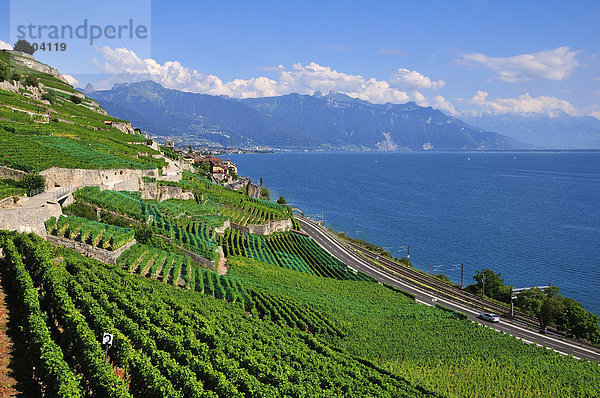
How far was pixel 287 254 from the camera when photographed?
6944cm

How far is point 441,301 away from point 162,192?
45.7 m

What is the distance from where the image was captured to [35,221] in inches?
1225

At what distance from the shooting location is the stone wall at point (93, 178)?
1780 inches

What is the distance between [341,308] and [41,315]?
102ft

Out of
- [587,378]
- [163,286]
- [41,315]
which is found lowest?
[587,378]

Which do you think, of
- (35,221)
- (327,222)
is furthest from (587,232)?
(35,221)

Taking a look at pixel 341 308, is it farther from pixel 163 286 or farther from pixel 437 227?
pixel 437 227

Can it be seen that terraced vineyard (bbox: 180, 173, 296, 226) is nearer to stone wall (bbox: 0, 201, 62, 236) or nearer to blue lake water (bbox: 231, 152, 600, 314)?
blue lake water (bbox: 231, 152, 600, 314)

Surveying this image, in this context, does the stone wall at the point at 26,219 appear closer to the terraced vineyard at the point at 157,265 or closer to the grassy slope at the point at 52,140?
the terraced vineyard at the point at 157,265

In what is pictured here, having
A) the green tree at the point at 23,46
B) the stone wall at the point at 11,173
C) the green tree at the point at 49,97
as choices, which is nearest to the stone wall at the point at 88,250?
the stone wall at the point at 11,173

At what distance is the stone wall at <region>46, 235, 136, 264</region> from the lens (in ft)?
105

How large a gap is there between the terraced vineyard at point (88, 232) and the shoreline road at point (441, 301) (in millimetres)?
41499

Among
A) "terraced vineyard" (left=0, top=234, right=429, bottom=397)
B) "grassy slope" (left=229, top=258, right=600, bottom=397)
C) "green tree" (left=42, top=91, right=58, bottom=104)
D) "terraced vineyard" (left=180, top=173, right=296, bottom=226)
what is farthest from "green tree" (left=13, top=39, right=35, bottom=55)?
"terraced vineyard" (left=0, top=234, right=429, bottom=397)

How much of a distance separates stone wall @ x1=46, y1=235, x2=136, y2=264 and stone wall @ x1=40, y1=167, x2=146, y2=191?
1421 cm
